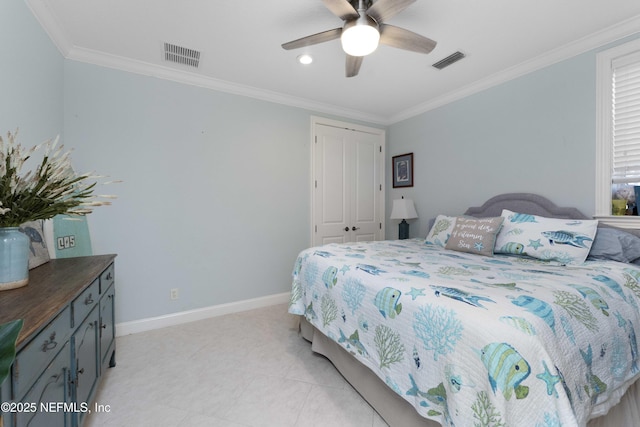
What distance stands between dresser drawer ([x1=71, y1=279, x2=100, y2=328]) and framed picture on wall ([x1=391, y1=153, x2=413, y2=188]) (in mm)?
3587

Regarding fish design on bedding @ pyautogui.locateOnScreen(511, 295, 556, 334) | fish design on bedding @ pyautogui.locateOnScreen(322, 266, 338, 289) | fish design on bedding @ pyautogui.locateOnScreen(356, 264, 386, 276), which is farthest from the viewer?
fish design on bedding @ pyautogui.locateOnScreen(322, 266, 338, 289)

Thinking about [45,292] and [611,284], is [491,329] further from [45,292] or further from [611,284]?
[45,292]

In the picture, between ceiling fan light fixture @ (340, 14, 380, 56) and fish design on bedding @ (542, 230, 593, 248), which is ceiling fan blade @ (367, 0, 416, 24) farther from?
fish design on bedding @ (542, 230, 593, 248)

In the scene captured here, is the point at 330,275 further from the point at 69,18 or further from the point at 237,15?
the point at 69,18

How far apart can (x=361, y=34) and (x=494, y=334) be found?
1704 millimetres

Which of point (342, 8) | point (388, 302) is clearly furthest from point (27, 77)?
point (388, 302)

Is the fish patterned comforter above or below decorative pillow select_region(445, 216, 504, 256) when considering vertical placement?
below

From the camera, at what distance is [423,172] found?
12.1 feet

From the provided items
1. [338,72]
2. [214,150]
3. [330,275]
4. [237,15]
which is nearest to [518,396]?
[330,275]

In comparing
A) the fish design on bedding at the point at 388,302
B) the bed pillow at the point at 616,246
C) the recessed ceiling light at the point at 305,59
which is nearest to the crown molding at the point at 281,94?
the recessed ceiling light at the point at 305,59

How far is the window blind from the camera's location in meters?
2.07

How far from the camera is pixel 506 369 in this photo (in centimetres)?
91

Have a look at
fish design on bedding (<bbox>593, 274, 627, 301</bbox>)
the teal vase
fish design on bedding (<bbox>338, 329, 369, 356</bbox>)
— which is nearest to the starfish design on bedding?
fish design on bedding (<bbox>338, 329, 369, 356</bbox>)

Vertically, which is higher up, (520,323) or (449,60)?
(449,60)
